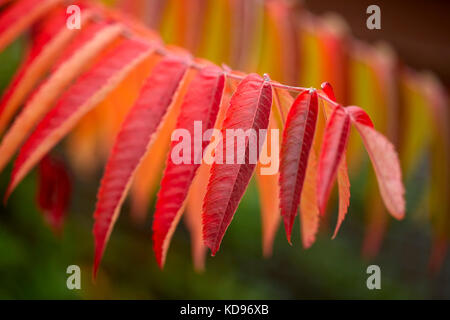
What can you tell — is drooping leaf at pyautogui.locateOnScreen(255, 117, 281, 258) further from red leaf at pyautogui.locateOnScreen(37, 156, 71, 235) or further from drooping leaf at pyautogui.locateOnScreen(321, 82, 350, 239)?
red leaf at pyautogui.locateOnScreen(37, 156, 71, 235)

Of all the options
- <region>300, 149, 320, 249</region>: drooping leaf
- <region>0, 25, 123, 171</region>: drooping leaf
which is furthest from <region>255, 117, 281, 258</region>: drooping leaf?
<region>0, 25, 123, 171</region>: drooping leaf

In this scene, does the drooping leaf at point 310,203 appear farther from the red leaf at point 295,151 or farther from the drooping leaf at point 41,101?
the drooping leaf at point 41,101

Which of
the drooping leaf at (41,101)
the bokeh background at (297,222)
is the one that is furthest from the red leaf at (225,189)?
the bokeh background at (297,222)

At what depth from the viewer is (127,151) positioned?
27cm

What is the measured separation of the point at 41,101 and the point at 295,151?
0.57 ft

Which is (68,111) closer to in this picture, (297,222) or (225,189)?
(225,189)

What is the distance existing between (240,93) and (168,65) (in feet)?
0.25

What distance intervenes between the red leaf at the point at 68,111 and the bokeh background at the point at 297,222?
6.8 inches

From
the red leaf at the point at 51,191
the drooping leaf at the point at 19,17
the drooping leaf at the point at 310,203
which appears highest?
the drooping leaf at the point at 19,17

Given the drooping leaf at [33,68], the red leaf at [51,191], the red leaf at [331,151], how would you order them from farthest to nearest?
the red leaf at [51,191]
the drooping leaf at [33,68]
the red leaf at [331,151]

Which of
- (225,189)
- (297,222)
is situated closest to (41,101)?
(225,189)

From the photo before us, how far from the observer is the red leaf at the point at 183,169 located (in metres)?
0.25

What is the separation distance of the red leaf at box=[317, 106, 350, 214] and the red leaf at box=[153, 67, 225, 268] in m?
0.06

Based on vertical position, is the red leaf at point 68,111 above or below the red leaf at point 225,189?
above
